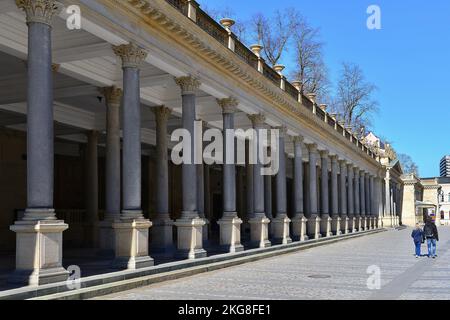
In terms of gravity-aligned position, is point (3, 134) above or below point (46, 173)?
above

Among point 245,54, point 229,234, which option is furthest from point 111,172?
point 245,54

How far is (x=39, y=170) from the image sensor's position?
34.1 ft

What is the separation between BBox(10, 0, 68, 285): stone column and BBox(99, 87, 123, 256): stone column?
23.2ft

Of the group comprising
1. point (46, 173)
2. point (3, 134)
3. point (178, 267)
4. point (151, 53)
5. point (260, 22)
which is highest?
point (260, 22)

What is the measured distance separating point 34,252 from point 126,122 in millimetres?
4806

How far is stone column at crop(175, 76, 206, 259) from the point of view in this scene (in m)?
16.4

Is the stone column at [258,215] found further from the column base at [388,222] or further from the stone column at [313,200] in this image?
the column base at [388,222]

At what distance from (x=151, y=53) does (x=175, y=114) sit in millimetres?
9064

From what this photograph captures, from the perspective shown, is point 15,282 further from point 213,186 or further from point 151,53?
point 213,186

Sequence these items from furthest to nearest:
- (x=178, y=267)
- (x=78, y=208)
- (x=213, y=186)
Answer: (x=213, y=186), (x=78, y=208), (x=178, y=267)

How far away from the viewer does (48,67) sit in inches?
418

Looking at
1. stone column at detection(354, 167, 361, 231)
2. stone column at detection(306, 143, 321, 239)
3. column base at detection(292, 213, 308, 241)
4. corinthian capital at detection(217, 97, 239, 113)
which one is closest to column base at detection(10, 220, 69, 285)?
corinthian capital at detection(217, 97, 239, 113)
